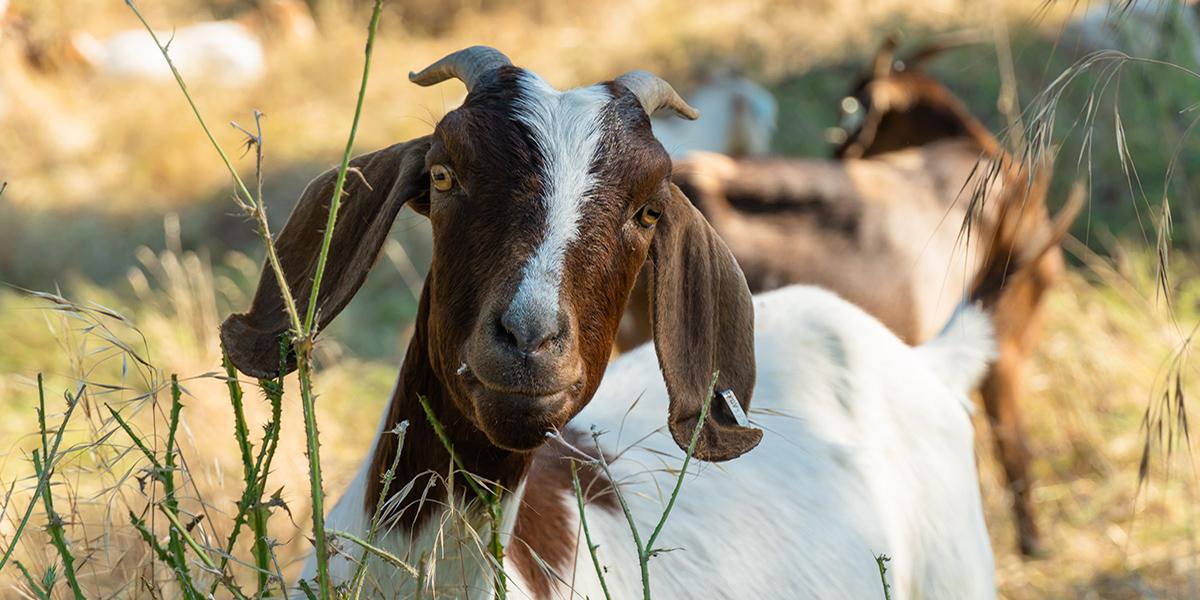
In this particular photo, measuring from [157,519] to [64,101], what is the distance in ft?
23.9

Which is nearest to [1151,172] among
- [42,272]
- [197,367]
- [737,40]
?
[737,40]

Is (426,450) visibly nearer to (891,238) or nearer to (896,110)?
(891,238)

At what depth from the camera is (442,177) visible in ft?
6.76

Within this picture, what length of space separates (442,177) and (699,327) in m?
0.54

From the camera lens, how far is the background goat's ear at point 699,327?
2.23 meters

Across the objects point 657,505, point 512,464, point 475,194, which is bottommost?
point 657,505

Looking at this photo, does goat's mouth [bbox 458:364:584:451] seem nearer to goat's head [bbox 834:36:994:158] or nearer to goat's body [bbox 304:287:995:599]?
goat's body [bbox 304:287:995:599]

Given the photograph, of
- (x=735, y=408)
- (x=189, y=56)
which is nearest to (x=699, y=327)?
(x=735, y=408)

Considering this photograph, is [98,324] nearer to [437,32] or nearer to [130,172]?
[130,172]

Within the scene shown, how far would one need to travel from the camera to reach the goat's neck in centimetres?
215

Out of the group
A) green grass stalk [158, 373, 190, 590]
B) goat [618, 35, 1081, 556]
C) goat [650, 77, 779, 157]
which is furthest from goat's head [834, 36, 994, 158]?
green grass stalk [158, 373, 190, 590]

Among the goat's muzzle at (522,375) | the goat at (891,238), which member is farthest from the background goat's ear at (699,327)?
the goat at (891,238)

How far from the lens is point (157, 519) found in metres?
4.36

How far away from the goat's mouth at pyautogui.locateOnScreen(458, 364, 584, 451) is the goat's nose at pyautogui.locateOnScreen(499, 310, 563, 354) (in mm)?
57
